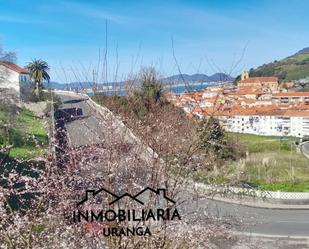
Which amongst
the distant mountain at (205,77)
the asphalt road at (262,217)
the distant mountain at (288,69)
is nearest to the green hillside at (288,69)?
the distant mountain at (288,69)

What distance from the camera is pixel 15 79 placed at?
4388cm

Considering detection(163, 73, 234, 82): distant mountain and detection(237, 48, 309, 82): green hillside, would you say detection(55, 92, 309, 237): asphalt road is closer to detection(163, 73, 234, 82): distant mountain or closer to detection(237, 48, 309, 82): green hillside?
detection(163, 73, 234, 82): distant mountain

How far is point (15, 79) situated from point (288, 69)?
284ft

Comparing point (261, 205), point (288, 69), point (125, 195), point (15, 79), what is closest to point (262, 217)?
point (261, 205)

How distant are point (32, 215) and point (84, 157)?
3.51 ft

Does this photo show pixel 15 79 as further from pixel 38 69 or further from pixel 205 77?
pixel 205 77

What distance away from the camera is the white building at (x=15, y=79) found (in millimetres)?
35125

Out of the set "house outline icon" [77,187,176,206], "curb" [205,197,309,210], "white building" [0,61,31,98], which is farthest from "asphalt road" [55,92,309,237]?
"white building" [0,61,31,98]

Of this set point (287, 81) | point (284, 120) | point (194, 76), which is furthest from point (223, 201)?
point (287, 81)

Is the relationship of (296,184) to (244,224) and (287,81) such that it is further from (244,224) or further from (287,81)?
(287,81)

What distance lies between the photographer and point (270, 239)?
29.5 ft

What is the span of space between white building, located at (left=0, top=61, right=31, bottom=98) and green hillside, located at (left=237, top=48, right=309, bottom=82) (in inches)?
2974

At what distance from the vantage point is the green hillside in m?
106

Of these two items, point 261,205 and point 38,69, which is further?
point 38,69
